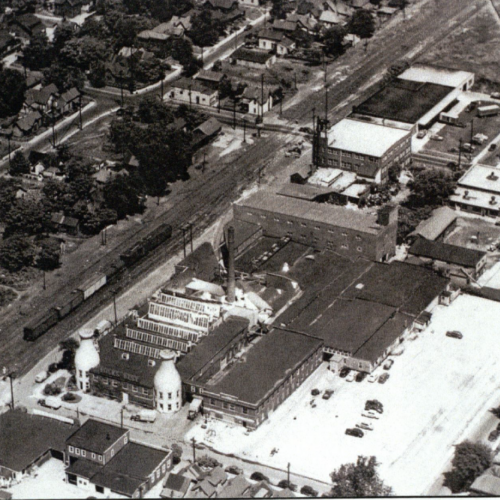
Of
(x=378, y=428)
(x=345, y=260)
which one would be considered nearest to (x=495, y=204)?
(x=345, y=260)

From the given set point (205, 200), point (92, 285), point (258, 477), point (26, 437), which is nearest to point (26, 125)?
point (205, 200)

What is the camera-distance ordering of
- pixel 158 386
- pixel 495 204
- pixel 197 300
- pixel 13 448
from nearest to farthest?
pixel 13 448, pixel 158 386, pixel 197 300, pixel 495 204

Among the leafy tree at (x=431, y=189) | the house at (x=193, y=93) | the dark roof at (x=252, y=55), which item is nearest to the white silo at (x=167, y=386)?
the leafy tree at (x=431, y=189)

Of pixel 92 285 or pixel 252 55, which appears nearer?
pixel 92 285

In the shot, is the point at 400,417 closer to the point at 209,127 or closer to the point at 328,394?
the point at 328,394

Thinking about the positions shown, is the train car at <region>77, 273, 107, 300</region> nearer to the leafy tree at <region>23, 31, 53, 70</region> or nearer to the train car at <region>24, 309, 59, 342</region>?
the train car at <region>24, 309, 59, 342</region>

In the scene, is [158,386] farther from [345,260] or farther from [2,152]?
[2,152]

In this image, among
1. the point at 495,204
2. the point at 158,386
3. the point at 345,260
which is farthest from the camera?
the point at 495,204

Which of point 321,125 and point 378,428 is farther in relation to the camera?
point 321,125
